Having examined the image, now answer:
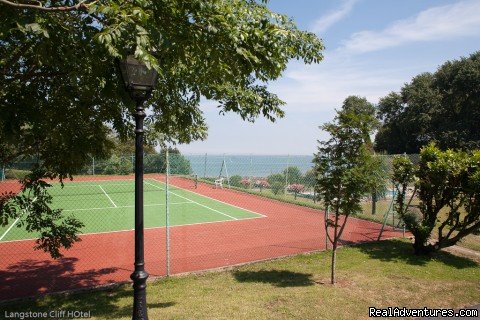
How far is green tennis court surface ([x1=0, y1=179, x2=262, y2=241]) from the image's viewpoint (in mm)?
15008

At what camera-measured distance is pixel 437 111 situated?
1574 inches

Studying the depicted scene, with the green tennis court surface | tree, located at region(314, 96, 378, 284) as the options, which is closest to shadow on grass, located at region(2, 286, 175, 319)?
tree, located at region(314, 96, 378, 284)

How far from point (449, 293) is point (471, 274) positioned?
1.91 m

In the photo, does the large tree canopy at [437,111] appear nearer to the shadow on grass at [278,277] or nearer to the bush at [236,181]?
the bush at [236,181]

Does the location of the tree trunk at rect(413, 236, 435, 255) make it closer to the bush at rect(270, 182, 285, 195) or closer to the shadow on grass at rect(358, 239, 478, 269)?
the shadow on grass at rect(358, 239, 478, 269)

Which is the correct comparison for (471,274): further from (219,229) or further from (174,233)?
(174,233)

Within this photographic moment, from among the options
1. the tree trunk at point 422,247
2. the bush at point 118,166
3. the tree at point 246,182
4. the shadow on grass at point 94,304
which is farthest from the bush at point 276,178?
the shadow on grass at point 94,304

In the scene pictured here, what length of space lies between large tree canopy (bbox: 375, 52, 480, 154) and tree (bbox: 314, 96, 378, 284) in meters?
33.5

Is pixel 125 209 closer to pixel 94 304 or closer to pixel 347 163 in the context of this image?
pixel 94 304

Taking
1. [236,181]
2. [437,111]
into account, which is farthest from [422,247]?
[437,111]

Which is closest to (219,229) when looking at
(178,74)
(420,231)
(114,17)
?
(420,231)

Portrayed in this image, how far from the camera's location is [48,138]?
6105 mm

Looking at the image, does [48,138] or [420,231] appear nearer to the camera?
[48,138]

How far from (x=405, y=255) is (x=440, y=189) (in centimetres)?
219
